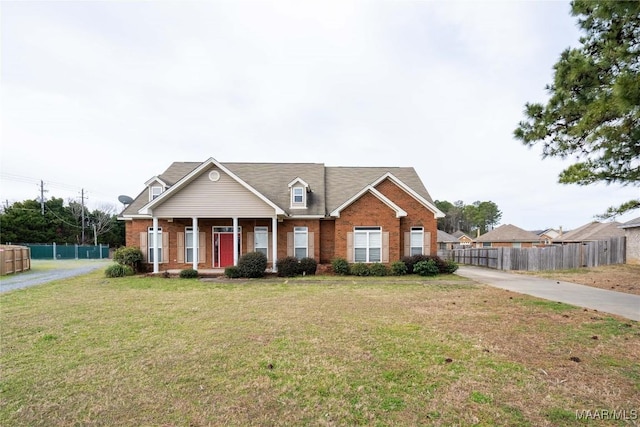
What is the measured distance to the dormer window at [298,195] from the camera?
65.0 feet

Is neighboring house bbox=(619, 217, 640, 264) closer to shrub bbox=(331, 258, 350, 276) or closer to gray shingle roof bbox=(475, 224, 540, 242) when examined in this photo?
shrub bbox=(331, 258, 350, 276)

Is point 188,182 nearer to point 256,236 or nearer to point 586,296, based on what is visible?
point 256,236

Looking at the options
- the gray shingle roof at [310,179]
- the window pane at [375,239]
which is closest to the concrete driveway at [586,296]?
the window pane at [375,239]

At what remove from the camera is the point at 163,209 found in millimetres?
17344

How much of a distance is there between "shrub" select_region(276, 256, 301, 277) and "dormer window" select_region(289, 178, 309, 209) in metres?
3.87

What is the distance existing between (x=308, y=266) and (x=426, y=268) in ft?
21.8

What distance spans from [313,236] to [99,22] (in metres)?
14.1

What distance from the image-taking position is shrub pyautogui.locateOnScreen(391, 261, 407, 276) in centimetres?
1770

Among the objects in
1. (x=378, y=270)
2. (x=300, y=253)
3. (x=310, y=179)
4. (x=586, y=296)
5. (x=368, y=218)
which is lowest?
(x=378, y=270)

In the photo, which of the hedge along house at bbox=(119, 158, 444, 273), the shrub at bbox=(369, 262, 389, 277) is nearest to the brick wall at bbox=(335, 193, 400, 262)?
the hedge along house at bbox=(119, 158, 444, 273)

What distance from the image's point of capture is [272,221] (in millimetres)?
19078

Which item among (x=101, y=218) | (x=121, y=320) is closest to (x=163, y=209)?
(x=121, y=320)


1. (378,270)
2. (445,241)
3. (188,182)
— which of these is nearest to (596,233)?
(445,241)

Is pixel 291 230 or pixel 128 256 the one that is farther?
pixel 291 230
